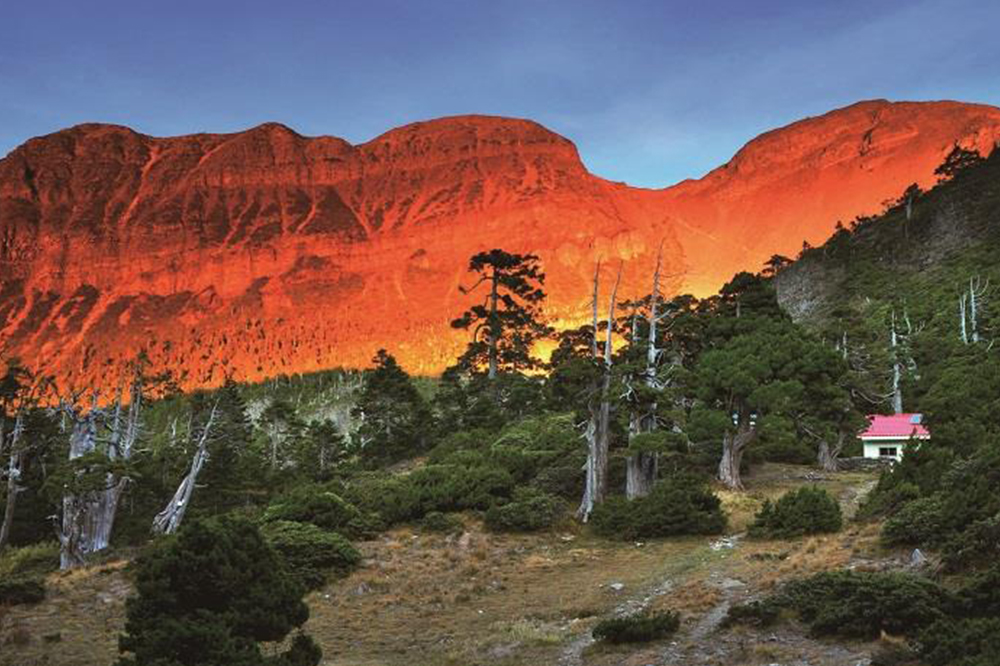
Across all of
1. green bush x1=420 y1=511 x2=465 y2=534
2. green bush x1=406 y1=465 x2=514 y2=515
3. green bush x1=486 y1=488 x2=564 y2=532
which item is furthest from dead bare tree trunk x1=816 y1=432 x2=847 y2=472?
green bush x1=420 y1=511 x2=465 y2=534

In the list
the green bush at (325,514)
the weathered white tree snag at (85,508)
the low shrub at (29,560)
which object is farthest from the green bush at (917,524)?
the low shrub at (29,560)

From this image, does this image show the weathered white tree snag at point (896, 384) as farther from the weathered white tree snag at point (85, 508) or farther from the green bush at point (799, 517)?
the weathered white tree snag at point (85, 508)

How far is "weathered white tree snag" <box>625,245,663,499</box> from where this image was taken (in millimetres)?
28547

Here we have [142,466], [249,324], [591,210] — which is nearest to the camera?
[142,466]

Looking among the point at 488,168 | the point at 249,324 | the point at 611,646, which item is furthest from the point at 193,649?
the point at 488,168

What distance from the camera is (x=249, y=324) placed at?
132 metres

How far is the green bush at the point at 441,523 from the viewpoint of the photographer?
26467 millimetres

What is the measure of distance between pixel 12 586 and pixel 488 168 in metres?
139

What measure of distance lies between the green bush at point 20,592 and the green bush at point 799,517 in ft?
59.9

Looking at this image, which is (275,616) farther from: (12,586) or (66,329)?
(66,329)

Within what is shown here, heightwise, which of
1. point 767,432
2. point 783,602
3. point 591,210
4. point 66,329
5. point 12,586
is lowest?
point 12,586

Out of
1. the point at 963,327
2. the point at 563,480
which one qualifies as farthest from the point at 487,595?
the point at 963,327

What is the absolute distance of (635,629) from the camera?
45.2ft

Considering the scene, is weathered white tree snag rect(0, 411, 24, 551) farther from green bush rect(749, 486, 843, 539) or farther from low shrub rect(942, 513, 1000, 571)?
low shrub rect(942, 513, 1000, 571)
